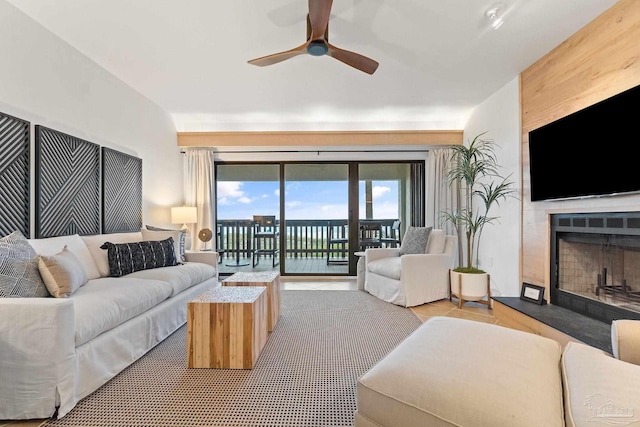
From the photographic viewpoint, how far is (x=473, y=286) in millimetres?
3338

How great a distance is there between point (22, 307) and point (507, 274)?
398 cm

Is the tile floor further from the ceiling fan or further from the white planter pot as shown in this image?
the ceiling fan

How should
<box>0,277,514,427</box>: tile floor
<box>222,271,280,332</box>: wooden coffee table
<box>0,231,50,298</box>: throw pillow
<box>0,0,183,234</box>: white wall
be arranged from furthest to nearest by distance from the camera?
<box>0,277,514,427</box>: tile floor
<box>222,271,280,332</box>: wooden coffee table
<box>0,0,183,234</box>: white wall
<box>0,231,50,298</box>: throw pillow

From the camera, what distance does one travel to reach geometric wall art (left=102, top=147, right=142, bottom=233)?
10.7ft

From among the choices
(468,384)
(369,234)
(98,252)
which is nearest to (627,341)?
(468,384)

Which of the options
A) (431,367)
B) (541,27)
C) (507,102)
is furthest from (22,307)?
(507,102)

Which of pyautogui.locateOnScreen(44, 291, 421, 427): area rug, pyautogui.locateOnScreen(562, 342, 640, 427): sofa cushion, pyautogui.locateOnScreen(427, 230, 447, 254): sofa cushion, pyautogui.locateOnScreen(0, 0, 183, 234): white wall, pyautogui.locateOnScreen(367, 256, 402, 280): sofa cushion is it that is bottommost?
pyautogui.locateOnScreen(44, 291, 421, 427): area rug

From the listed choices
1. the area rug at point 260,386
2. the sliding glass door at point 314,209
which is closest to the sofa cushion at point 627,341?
the area rug at point 260,386

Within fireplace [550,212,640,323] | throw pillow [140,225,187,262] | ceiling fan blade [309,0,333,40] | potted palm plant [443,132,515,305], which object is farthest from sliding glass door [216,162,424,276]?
ceiling fan blade [309,0,333,40]

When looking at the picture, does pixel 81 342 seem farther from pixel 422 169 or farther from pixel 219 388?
pixel 422 169

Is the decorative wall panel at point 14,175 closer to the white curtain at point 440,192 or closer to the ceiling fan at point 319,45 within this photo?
the ceiling fan at point 319,45

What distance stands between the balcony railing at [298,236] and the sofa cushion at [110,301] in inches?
111

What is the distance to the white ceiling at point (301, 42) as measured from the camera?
2.23 meters

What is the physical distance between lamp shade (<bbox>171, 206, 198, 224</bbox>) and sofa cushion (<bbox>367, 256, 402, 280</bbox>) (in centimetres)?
253
